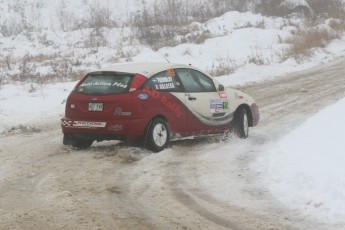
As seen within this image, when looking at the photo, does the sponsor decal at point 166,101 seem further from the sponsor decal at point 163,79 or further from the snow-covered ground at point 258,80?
the snow-covered ground at point 258,80

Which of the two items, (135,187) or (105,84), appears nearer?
(135,187)

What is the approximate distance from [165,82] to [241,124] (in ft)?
6.91

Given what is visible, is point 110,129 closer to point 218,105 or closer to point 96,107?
point 96,107

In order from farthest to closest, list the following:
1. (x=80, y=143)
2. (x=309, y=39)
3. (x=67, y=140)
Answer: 1. (x=309, y=39)
2. (x=80, y=143)
3. (x=67, y=140)

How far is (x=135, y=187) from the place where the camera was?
24.0ft

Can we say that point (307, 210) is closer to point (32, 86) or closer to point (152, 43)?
point (32, 86)

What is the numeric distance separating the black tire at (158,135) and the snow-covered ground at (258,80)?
0.80 m

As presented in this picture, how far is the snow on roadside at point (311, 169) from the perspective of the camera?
612 centimetres

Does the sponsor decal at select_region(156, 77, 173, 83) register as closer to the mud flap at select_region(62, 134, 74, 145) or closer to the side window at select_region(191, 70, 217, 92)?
the side window at select_region(191, 70, 217, 92)

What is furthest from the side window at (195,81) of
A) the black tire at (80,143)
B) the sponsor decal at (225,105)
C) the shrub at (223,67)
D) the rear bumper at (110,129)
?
the shrub at (223,67)

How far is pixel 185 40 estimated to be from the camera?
94.3 ft

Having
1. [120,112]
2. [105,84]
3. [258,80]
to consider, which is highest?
[105,84]

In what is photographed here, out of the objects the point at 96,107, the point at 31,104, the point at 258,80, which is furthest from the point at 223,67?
the point at 96,107

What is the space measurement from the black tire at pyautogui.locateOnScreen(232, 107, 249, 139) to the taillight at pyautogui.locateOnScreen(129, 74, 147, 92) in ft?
8.43
